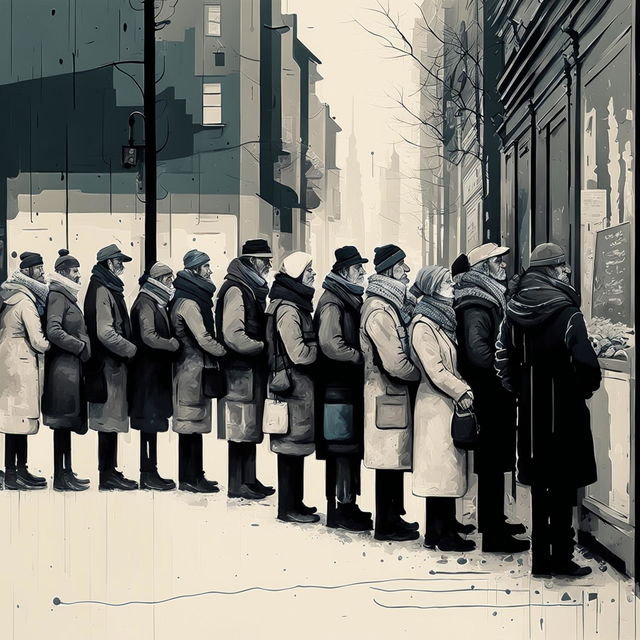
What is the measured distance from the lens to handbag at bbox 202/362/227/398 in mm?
9102

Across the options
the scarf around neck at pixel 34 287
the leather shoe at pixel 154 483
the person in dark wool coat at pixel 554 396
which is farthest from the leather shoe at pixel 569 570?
the scarf around neck at pixel 34 287

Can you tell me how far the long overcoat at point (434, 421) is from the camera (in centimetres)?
721

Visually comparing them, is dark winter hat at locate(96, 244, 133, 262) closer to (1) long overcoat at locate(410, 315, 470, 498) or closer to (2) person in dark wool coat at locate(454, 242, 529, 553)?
(1) long overcoat at locate(410, 315, 470, 498)

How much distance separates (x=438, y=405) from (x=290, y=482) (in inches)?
60.5

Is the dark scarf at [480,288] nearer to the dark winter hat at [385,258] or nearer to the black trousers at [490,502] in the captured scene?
the dark winter hat at [385,258]

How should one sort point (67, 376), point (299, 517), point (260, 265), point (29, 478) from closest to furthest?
point (299, 517) → point (260, 265) → point (67, 376) → point (29, 478)

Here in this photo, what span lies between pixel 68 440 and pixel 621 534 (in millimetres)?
4841

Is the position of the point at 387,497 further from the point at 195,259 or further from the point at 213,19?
the point at 213,19

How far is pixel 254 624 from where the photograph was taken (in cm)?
623

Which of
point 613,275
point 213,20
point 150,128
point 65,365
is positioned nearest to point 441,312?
point 613,275

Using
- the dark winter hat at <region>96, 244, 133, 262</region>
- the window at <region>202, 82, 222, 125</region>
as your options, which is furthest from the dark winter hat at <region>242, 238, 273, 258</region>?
the window at <region>202, 82, 222, 125</region>

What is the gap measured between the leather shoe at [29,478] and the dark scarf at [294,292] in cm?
306

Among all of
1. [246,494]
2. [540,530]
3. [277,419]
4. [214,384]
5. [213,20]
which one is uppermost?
[213,20]

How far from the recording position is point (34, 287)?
940 centimetres
